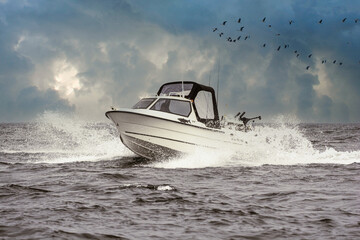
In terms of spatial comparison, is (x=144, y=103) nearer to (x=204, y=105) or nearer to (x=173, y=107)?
(x=173, y=107)

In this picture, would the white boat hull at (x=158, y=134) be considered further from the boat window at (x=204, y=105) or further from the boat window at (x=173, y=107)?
the boat window at (x=204, y=105)

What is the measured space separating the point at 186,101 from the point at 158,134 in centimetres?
206

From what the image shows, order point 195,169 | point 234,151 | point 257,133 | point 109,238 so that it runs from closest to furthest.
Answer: point 109,238 < point 195,169 < point 234,151 < point 257,133

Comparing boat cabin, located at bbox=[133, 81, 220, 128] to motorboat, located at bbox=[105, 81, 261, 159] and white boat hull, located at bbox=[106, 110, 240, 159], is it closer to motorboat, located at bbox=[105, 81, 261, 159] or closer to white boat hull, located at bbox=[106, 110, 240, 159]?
motorboat, located at bbox=[105, 81, 261, 159]

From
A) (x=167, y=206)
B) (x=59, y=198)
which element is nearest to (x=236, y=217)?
(x=167, y=206)

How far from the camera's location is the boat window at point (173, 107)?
16.0m

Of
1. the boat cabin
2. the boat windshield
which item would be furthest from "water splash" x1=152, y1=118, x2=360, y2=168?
the boat windshield

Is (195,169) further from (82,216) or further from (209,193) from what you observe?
(82,216)

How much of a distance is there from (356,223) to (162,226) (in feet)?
11.3

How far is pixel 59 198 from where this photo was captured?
889cm

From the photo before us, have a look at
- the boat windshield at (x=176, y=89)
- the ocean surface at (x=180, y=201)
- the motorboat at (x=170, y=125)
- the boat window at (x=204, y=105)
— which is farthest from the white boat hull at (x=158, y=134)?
the boat windshield at (x=176, y=89)

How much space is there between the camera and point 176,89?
1817 cm

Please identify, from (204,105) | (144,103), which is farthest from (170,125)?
(204,105)

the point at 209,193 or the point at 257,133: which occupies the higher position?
the point at 257,133
